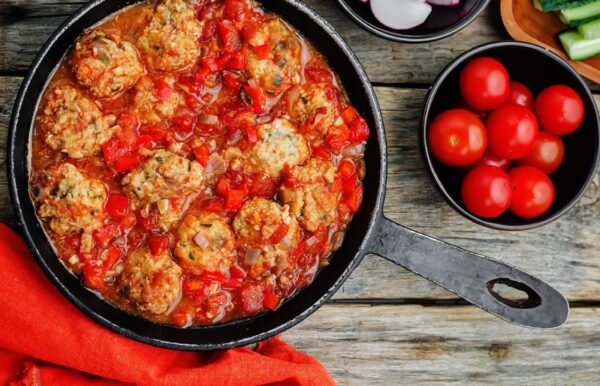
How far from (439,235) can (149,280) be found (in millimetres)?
2003

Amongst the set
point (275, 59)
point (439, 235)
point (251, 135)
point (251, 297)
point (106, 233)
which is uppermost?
point (275, 59)

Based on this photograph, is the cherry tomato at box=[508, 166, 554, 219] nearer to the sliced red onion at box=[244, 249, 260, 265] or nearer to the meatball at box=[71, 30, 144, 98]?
the sliced red onion at box=[244, 249, 260, 265]

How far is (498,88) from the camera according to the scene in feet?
13.8

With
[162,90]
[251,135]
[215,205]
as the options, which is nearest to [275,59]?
[251,135]

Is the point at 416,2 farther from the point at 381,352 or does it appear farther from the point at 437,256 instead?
the point at 381,352

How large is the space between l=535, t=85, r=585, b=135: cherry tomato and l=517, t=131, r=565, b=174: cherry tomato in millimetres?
62

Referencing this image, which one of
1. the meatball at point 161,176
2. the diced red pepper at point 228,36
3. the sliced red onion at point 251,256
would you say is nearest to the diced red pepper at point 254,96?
the diced red pepper at point 228,36

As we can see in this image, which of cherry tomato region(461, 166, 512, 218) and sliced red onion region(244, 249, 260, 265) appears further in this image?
cherry tomato region(461, 166, 512, 218)

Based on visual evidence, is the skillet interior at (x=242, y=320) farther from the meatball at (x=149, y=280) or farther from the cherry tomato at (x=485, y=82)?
the cherry tomato at (x=485, y=82)

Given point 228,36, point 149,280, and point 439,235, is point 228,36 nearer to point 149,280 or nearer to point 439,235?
point 149,280

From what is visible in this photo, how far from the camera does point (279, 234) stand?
3.88 metres

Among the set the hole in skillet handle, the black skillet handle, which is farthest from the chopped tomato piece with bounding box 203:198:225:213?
the hole in skillet handle

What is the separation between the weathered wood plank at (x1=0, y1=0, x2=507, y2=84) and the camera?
13.8 feet

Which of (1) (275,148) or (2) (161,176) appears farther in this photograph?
(1) (275,148)
